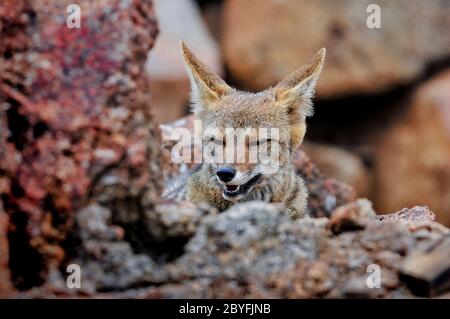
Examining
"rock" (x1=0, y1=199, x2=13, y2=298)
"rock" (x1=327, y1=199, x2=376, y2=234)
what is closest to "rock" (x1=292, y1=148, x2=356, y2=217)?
"rock" (x1=327, y1=199, x2=376, y2=234)

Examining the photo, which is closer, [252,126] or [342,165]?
[252,126]

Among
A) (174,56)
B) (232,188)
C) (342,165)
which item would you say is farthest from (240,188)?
(174,56)

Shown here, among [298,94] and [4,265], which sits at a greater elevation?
[298,94]

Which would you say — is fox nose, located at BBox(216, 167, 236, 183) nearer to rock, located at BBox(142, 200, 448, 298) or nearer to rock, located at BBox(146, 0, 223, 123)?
rock, located at BBox(142, 200, 448, 298)

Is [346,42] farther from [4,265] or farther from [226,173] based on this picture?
[4,265]

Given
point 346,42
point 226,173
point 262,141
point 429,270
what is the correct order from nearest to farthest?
point 429,270
point 226,173
point 262,141
point 346,42

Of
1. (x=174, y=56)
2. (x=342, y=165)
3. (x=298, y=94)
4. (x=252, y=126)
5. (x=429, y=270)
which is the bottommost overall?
(x=429, y=270)

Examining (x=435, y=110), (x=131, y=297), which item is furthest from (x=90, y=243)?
(x=435, y=110)
